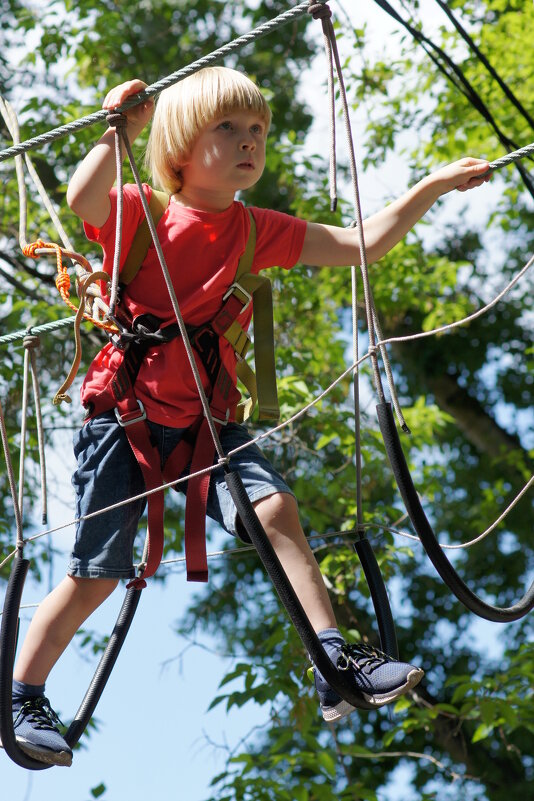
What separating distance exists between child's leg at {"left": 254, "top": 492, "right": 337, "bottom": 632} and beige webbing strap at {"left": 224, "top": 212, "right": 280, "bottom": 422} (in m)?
0.25

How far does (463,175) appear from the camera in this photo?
222 cm

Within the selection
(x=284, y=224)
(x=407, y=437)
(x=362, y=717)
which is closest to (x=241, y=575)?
(x=362, y=717)

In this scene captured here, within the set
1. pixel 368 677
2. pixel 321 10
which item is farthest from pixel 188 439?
pixel 321 10

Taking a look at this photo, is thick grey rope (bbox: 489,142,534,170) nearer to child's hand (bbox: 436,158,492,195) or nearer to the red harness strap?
child's hand (bbox: 436,158,492,195)

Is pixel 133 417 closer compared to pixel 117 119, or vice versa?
pixel 117 119

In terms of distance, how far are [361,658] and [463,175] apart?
96 cm

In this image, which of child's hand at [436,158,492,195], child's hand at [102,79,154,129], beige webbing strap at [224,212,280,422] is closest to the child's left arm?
child's hand at [436,158,492,195]

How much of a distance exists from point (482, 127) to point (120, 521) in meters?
4.61

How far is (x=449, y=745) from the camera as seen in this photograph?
706 cm

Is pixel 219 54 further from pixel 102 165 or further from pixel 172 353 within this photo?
pixel 172 353

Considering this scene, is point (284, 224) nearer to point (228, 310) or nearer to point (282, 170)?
point (228, 310)

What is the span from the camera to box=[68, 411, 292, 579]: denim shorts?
216cm

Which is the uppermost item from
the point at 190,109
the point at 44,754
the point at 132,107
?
the point at 190,109

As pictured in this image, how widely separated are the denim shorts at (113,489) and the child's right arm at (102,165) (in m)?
0.43
